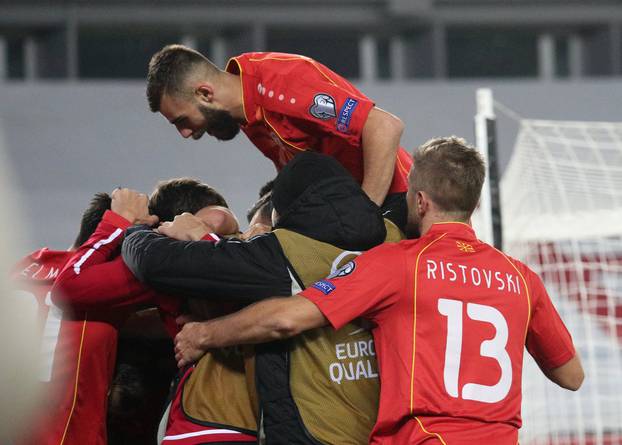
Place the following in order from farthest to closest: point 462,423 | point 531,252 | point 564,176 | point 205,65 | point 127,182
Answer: point 127,182
point 564,176
point 531,252
point 205,65
point 462,423

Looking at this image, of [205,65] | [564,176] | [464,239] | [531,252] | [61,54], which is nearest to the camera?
[464,239]

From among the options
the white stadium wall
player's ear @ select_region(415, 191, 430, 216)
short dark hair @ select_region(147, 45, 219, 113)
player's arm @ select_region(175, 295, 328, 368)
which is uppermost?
the white stadium wall

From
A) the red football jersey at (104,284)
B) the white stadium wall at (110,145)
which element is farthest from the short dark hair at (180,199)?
the white stadium wall at (110,145)

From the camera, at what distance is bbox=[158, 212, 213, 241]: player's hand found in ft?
6.32

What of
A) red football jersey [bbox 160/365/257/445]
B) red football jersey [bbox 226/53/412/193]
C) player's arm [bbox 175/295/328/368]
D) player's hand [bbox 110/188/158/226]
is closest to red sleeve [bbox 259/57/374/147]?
red football jersey [bbox 226/53/412/193]

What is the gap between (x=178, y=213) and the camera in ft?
7.16

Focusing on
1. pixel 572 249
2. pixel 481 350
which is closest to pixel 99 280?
pixel 481 350

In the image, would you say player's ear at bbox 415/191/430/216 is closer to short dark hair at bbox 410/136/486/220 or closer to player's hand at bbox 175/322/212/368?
short dark hair at bbox 410/136/486/220

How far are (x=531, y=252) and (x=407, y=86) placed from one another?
307 cm

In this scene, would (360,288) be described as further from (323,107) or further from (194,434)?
(323,107)

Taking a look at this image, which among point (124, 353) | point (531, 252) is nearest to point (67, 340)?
point (124, 353)

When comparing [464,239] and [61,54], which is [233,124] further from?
[61,54]

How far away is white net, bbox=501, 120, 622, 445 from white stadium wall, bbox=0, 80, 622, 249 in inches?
46.1

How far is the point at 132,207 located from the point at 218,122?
1.25 ft
